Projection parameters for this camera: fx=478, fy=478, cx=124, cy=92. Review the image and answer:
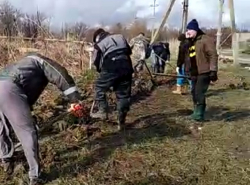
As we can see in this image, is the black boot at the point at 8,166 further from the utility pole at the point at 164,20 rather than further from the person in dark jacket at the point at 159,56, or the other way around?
the utility pole at the point at 164,20

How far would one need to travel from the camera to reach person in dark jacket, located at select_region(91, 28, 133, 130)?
7406mm

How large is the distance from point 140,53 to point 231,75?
14.3 feet

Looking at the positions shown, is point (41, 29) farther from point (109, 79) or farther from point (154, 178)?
point (154, 178)

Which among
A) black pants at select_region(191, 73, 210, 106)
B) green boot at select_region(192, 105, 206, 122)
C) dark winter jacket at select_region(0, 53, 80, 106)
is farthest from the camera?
green boot at select_region(192, 105, 206, 122)

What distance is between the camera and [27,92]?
5.30 metres

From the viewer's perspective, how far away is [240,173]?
5629 mm

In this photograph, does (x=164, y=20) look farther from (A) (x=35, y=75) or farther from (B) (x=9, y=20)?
(A) (x=35, y=75)

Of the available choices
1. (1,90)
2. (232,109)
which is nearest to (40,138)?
(1,90)

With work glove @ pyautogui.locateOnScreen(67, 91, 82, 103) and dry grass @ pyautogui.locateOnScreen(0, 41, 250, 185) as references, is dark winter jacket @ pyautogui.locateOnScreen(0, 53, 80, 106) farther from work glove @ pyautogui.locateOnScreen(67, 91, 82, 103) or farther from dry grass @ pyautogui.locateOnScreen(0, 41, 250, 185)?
dry grass @ pyautogui.locateOnScreen(0, 41, 250, 185)

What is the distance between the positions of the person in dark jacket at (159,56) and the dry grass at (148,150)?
6554mm

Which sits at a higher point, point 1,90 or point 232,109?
point 1,90

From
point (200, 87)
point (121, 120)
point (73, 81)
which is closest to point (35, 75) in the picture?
point (73, 81)

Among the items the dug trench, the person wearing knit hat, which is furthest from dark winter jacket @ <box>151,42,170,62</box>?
the person wearing knit hat

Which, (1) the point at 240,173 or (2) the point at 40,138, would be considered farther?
(2) the point at 40,138
